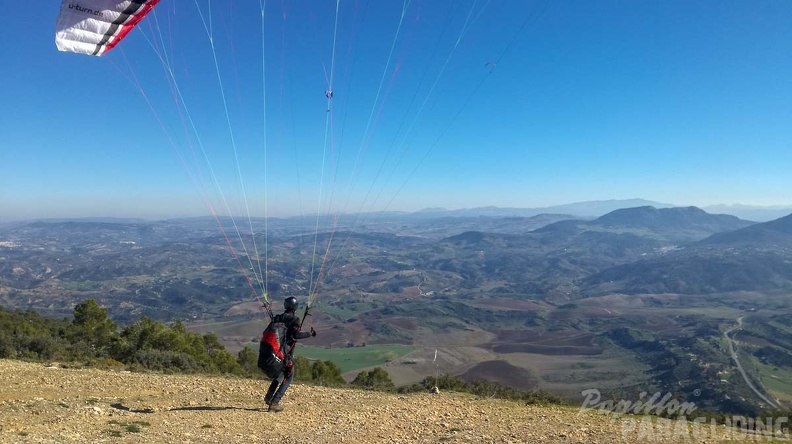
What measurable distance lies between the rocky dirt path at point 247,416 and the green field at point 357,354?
64941mm

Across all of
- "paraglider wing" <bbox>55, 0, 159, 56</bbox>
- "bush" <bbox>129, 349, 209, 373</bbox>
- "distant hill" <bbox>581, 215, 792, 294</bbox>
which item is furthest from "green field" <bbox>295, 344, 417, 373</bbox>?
"distant hill" <bbox>581, 215, 792, 294</bbox>

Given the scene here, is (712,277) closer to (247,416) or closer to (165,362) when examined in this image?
(165,362)

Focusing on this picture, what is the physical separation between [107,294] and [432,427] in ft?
520

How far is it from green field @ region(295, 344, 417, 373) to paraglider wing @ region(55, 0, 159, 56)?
72.6m

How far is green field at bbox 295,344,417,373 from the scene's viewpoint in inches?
3179

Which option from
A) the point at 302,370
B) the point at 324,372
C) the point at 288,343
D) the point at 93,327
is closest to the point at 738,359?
the point at 324,372

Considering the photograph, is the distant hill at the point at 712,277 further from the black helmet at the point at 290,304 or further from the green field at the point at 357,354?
the black helmet at the point at 290,304

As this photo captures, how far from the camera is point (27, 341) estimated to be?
1609 cm

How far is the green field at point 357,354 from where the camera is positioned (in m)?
80.7

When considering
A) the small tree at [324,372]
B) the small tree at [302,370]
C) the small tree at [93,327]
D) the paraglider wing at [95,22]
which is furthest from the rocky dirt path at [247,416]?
the small tree at [93,327]

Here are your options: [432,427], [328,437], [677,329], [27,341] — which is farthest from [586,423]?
[677,329]

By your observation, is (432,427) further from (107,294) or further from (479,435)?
(107,294)

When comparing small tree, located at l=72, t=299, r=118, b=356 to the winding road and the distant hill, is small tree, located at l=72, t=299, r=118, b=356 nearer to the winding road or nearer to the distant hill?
the winding road

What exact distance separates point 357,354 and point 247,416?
3314 inches
